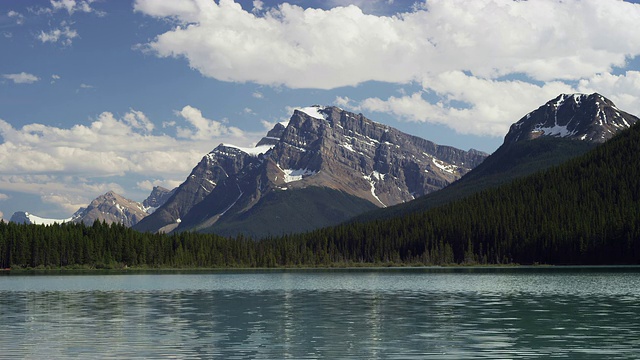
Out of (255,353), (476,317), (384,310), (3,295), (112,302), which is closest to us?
(255,353)

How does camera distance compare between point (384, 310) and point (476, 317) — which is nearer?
point (476, 317)

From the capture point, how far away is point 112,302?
9950cm

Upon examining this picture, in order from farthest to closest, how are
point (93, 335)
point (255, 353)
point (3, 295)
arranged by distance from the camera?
point (3, 295)
point (93, 335)
point (255, 353)

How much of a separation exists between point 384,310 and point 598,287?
5451 centimetres

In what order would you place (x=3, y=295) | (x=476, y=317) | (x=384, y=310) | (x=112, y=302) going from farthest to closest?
(x=3, y=295) < (x=112, y=302) < (x=384, y=310) < (x=476, y=317)

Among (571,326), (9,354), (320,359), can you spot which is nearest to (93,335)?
(9,354)

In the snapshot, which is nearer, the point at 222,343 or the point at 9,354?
the point at 9,354

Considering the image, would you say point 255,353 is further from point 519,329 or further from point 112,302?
point 112,302

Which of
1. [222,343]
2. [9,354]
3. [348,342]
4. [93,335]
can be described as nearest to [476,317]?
[348,342]

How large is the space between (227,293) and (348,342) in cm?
6628

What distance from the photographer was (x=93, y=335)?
62.4m

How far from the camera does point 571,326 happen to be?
65812mm

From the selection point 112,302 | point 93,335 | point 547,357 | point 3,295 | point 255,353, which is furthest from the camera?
point 3,295

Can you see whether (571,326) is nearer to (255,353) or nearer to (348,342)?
(348,342)
